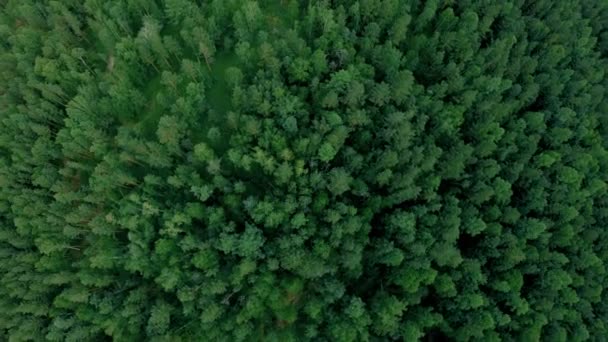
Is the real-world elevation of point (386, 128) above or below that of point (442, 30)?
below

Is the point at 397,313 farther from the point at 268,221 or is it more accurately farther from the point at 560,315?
the point at 560,315

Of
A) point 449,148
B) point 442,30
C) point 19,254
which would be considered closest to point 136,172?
point 19,254

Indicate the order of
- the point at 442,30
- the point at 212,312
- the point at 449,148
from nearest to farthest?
the point at 212,312 → the point at 449,148 → the point at 442,30

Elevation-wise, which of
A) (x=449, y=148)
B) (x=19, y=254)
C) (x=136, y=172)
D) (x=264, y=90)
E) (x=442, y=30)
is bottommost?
(x=19, y=254)

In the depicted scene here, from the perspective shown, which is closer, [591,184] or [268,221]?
[268,221]

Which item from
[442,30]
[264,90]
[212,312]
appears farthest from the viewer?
[442,30]

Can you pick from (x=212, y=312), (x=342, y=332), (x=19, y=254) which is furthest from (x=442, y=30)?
(x=19, y=254)

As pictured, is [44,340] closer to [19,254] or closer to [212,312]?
[19,254]
